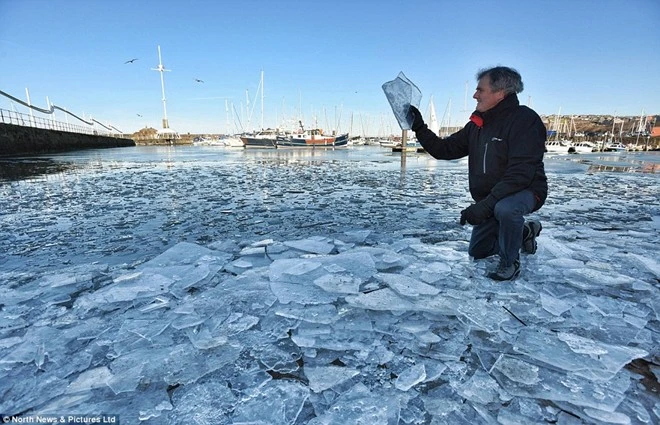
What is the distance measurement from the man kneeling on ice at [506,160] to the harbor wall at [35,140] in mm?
27247

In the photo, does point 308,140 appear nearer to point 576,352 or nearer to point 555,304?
point 555,304

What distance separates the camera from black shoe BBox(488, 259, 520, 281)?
2.37 metres

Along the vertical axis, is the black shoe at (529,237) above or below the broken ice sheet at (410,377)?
above

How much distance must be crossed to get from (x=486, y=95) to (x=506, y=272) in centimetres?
137

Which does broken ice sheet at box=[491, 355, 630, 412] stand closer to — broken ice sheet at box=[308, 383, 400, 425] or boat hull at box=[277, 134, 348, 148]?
broken ice sheet at box=[308, 383, 400, 425]

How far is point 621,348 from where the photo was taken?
1.57 m

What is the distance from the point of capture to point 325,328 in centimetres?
178

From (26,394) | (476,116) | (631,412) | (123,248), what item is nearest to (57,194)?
(123,248)

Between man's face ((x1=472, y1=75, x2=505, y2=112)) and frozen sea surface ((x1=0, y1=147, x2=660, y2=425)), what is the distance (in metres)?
1.33

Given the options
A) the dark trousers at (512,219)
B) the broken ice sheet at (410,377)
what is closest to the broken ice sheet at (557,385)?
the broken ice sheet at (410,377)

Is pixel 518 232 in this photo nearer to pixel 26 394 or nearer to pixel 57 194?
pixel 26 394

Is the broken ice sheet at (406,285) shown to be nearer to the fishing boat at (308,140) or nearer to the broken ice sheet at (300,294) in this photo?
the broken ice sheet at (300,294)

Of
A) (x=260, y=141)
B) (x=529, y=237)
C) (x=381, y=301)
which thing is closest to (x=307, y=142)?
(x=260, y=141)

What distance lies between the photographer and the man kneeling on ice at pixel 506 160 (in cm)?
226
